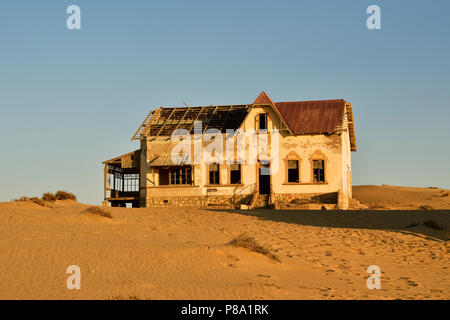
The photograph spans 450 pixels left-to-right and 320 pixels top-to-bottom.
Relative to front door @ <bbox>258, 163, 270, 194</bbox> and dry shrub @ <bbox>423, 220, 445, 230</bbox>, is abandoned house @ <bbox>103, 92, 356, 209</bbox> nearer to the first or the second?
front door @ <bbox>258, 163, 270, 194</bbox>

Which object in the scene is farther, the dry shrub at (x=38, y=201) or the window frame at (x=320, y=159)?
the window frame at (x=320, y=159)

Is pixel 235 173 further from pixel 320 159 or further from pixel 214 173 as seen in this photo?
pixel 320 159

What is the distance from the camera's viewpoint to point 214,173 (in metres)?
35.7

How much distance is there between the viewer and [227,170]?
116ft

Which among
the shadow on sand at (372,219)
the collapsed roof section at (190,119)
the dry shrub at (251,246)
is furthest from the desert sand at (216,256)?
the collapsed roof section at (190,119)

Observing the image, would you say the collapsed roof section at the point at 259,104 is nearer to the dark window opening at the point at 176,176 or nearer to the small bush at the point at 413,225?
the dark window opening at the point at 176,176

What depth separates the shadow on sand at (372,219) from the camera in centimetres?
2284

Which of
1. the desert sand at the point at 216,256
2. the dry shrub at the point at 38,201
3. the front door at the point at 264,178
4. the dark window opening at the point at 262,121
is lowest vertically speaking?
the desert sand at the point at 216,256

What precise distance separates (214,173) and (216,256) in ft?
66.4

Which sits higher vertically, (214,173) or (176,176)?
(214,173)

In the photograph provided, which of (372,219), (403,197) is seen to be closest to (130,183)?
(372,219)

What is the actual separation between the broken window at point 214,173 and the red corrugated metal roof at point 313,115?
514 cm

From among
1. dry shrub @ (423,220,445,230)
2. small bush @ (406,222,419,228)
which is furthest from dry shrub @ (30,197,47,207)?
dry shrub @ (423,220,445,230)

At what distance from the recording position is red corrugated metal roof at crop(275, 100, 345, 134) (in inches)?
1374
